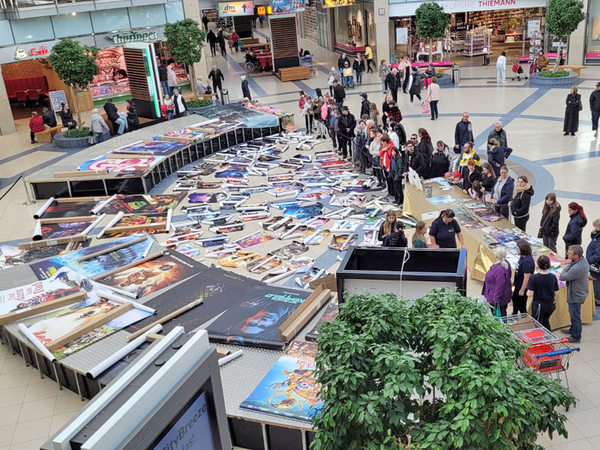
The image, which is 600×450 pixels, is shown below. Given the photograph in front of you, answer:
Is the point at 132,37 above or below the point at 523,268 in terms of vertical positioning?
above

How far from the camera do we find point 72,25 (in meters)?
23.1

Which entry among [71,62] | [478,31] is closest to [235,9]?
[71,62]

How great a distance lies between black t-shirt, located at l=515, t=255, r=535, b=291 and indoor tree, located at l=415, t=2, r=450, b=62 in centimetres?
1736

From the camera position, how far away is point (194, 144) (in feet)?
54.6

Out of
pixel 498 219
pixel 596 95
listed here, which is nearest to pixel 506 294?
pixel 498 219

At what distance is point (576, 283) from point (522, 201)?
2417 mm

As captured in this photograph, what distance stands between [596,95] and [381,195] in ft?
21.0

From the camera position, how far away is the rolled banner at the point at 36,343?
22.3ft

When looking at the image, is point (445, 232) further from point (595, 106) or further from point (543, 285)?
point (595, 106)

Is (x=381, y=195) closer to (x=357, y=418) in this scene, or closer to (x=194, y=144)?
(x=194, y=144)

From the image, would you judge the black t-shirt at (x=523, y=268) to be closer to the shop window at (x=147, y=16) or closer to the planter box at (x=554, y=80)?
the planter box at (x=554, y=80)

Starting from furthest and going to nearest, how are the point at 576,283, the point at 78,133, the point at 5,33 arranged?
the point at 5,33 < the point at 78,133 < the point at 576,283

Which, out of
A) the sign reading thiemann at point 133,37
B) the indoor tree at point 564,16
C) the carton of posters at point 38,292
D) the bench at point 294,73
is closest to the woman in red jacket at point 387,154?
the carton of posters at point 38,292

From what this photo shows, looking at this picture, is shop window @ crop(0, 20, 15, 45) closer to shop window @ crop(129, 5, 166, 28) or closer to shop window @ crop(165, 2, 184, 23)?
shop window @ crop(129, 5, 166, 28)
